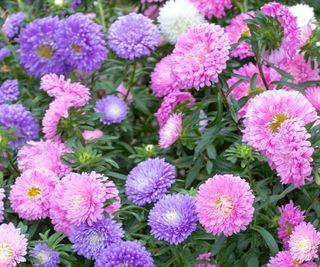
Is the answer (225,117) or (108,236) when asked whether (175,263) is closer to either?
(108,236)

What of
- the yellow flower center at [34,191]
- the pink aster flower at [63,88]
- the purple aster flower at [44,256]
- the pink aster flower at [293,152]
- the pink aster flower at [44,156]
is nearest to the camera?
the pink aster flower at [293,152]

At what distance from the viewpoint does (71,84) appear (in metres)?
2.24

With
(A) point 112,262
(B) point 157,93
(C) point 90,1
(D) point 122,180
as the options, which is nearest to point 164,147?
(D) point 122,180

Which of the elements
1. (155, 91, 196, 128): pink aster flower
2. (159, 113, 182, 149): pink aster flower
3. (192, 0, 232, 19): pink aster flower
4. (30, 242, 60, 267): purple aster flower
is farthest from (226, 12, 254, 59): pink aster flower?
(30, 242, 60, 267): purple aster flower

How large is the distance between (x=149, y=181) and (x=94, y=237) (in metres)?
0.22

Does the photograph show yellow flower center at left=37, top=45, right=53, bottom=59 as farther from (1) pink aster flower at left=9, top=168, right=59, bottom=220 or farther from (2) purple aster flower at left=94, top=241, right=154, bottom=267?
(2) purple aster flower at left=94, top=241, right=154, bottom=267

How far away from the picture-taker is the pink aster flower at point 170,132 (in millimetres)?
2102

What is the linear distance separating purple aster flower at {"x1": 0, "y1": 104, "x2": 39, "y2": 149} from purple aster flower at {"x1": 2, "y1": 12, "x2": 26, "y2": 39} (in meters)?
0.45

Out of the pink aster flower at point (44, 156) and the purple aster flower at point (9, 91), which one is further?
the purple aster flower at point (9, 91)

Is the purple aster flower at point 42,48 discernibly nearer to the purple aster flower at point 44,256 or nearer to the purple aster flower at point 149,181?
the purple aster flower at point 149,181

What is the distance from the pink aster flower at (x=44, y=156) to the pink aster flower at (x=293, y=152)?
2.10ft

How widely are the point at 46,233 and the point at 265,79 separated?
0.74m

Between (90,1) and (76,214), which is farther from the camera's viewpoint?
(90,1)

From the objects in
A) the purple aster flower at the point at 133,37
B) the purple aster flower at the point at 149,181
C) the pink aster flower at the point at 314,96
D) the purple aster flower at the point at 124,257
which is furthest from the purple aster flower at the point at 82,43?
the purple aster flower at the point at 124,257
